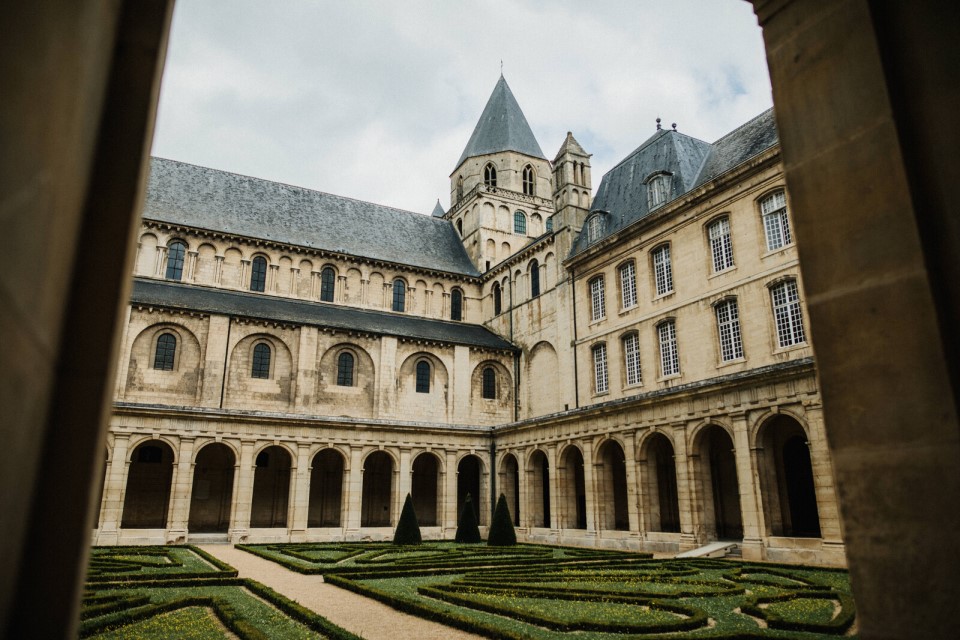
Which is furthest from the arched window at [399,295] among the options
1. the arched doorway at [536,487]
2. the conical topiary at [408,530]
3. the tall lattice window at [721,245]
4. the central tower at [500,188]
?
the tall lattice window at [721,245]

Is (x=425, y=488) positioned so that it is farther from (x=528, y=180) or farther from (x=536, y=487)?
(x=528, y=180)

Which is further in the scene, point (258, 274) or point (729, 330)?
Answer: point (258, 274)

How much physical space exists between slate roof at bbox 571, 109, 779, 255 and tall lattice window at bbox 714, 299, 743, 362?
520cm

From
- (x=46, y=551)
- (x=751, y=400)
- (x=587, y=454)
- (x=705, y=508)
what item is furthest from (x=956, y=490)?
(x=587, y=454)

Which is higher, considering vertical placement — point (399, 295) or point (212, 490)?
point (399, 295)

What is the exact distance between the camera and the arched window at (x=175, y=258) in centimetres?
3300

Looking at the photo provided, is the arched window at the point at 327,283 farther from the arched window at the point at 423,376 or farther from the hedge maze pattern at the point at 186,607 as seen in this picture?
the hedge maze pattern at the point at 186,607

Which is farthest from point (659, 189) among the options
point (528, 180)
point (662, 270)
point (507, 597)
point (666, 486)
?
point (507, 597)

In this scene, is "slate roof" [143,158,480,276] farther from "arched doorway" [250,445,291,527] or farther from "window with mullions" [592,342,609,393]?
"window with mullions" [592,342,609,393]

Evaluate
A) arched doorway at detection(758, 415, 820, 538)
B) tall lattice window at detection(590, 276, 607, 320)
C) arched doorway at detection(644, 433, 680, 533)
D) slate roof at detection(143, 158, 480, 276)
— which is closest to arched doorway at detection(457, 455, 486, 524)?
tall lattice window at detection(590, 276, 607, 320)

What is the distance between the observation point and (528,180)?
155 ft

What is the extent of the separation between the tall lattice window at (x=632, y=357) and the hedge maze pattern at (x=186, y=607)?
18.0m

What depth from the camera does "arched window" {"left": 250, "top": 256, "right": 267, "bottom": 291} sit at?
1384 inches

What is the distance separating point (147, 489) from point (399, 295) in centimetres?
1680
